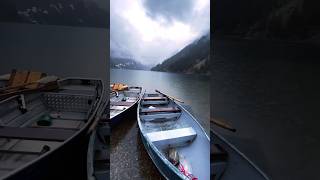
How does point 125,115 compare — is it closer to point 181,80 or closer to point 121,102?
point 121,102

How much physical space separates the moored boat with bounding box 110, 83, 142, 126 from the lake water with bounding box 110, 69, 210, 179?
0.39 feet

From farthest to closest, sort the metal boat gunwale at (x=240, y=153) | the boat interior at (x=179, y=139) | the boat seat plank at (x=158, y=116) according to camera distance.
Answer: the boat seat plank at (x=158, y=116) < the boat interior at (x=179, y=139) < the metal boat gunwale at (x=240, y=153)

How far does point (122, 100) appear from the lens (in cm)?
313

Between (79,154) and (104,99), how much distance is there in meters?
0.52

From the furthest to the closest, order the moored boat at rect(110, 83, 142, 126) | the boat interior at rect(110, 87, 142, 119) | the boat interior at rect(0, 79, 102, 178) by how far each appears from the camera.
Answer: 1. the boat interior at rect(110, 87, 142, 119)
2. the moored boat at rect(110, 83, 142, 126)
3. the boat interior at rect(0, 79, 102, 178)

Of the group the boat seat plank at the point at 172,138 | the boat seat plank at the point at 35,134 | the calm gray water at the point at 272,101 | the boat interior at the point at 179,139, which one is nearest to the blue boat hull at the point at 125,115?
the boat interior at the point at 179,139

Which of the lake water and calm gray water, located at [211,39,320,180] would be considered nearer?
calm gray water, located at [211,39,320,180]

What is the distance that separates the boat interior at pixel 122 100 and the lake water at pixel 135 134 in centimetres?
18

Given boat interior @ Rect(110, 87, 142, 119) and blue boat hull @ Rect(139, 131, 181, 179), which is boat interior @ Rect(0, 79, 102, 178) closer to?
boat interior @ Rect(110, 87, 142, 119)

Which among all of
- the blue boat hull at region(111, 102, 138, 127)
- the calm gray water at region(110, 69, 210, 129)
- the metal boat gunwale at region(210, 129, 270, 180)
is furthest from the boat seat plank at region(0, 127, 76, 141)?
the metal boat gunwale at region(210, 129, 270, 180)

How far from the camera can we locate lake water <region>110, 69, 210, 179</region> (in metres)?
2.00

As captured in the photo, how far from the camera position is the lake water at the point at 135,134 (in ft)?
6.55

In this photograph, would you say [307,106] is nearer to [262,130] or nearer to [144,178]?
[262,130]

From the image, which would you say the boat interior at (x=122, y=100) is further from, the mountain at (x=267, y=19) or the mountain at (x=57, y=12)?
the mountain at (x=267, y=19)
